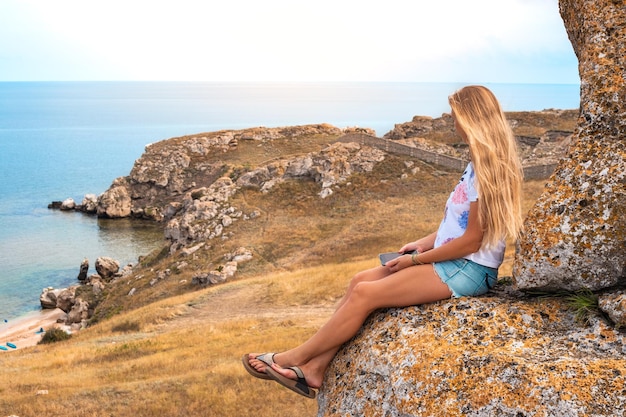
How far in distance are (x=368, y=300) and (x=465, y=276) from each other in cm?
121

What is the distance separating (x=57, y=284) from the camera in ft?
196

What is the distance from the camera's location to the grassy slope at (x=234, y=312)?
48.6 feet

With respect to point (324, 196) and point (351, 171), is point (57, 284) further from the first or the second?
point (351, 171)

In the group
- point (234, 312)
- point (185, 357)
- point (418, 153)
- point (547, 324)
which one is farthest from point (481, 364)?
point (418, 153)

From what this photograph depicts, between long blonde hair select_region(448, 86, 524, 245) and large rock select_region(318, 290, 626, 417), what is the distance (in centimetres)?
92

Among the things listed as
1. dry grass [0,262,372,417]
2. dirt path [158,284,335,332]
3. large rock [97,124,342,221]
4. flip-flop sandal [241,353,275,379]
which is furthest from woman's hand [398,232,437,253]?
large rock [97,124,342,221]

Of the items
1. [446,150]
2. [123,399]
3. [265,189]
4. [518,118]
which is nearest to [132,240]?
[265,189]

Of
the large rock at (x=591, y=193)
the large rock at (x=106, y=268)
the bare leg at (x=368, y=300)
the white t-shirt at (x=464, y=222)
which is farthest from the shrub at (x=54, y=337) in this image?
the large rock at (x=591, y=193)

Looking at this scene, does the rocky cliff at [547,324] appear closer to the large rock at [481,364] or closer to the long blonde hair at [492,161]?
the large rock at [481,364]

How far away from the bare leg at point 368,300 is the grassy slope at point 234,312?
23.1ft

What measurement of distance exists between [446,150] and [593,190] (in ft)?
210

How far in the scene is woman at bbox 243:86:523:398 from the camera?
671 cm

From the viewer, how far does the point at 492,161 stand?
6715mm

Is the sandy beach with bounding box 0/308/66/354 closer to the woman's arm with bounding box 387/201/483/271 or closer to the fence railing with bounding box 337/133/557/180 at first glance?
the fence railing with bounding box 337/133/557/180
